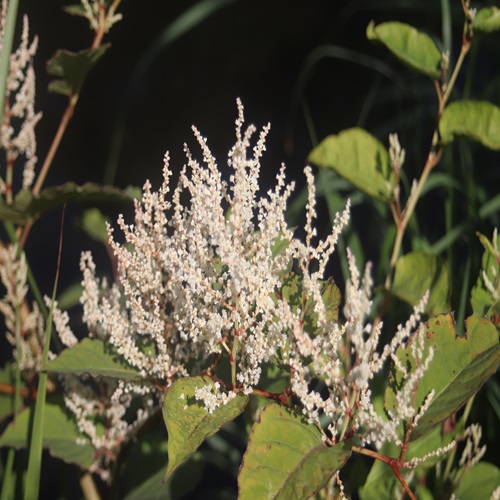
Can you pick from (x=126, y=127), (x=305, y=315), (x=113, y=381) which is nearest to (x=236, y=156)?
(x=305, y=315)

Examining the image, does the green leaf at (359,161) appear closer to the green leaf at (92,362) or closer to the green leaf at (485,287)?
the green leaf at (485,287)

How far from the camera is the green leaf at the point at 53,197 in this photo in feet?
3.52

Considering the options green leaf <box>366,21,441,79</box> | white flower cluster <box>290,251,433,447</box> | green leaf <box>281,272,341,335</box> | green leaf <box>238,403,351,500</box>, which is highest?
green leaf <box>366,21,441,79</box>

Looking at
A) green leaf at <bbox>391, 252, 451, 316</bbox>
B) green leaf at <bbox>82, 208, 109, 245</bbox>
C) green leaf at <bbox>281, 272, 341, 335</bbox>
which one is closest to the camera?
green leaf at <bbox>281, 272, 341, 335</bbox>

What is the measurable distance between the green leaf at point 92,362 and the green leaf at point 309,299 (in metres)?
0.20

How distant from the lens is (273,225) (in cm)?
81

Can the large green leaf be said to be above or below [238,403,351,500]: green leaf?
above

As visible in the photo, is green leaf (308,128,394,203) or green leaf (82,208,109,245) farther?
green leaf (82,208,109,245)

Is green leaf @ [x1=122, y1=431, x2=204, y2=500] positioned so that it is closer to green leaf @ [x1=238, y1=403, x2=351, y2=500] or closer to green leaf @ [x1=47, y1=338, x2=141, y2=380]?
green leaf @ [x1=47, y1=338, x2=141, y2=380]

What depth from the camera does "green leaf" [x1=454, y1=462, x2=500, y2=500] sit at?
108 centimetres

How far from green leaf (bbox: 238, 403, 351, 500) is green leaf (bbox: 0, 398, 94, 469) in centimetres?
42

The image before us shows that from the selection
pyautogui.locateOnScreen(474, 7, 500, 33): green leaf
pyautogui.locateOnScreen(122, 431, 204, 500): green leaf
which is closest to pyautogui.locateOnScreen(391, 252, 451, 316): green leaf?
pyautogui.locateOnScreen(474, 7, 500, 33): green leaf

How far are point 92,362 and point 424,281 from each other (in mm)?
440

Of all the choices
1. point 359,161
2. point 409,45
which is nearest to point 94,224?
point 359,161
